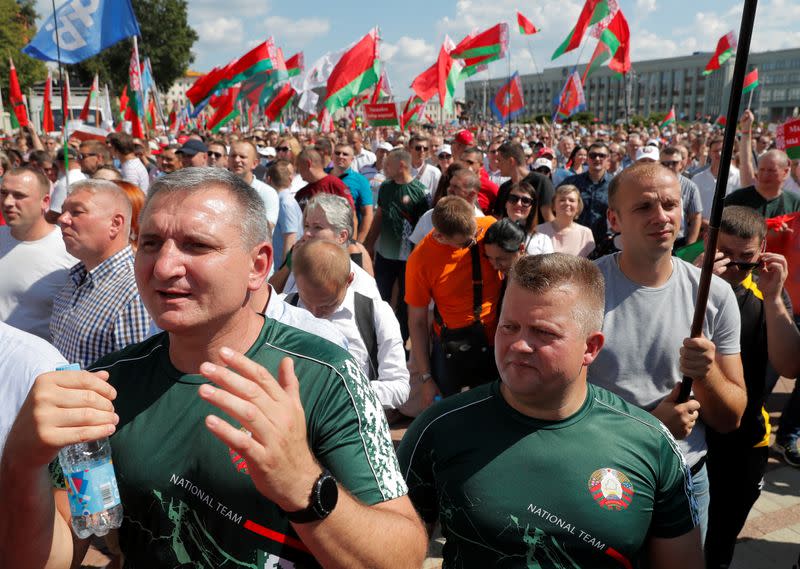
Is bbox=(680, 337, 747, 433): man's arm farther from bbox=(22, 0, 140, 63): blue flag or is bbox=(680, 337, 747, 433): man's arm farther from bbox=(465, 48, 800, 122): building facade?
bbox=(465, 48, 800, 122): building facade

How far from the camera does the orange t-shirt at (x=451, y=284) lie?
396 cm

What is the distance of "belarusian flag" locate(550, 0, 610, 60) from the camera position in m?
12.9

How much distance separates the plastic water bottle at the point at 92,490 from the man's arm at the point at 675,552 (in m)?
1.46

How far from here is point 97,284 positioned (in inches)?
123

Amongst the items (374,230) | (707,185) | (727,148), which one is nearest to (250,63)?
(374,230)

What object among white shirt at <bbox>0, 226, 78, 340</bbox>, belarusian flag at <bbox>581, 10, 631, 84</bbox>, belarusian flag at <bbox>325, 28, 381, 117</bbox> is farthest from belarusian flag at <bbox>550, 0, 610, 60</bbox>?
white shirt at <bbox>0, 226, 78, 340</bbox>

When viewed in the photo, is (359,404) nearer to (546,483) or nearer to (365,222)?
(546,483)

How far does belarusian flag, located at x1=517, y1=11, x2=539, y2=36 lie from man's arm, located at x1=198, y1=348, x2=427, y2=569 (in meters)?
15.2

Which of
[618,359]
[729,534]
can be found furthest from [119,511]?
[729,534]

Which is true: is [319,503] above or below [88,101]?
below

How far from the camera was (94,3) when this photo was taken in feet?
23.1

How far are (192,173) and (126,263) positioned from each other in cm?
184

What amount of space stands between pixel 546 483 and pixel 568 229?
366 cm

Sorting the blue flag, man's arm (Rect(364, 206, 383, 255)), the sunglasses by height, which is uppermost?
the blue flag
